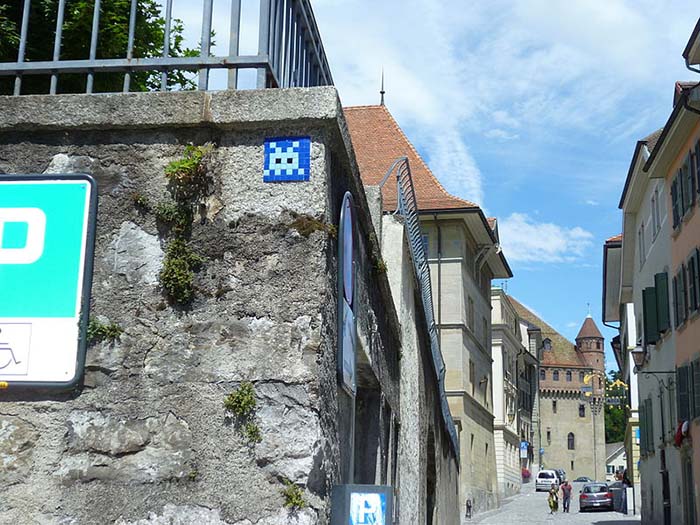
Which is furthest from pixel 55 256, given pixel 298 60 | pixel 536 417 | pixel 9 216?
pixel 536 417

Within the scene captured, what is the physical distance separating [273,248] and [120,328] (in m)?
0.69

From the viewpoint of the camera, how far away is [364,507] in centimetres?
413

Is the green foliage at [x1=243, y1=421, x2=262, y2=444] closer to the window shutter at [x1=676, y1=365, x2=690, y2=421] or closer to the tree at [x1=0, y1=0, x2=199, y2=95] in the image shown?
the tree at [x1=0, y1=0, x2=199, y2=95]

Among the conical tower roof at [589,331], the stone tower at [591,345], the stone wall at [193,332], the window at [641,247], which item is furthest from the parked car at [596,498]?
the conical tower roof at [589,331]

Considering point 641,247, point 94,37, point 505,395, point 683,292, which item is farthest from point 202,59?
point 505,395

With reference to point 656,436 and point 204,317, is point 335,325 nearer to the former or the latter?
point 204,317

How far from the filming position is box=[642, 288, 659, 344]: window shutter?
26.6m

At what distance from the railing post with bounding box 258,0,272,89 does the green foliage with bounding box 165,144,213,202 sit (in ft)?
1.41

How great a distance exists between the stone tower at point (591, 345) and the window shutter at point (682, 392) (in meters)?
87.6

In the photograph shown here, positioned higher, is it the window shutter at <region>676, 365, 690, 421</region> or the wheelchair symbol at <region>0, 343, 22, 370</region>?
the window shutter at <region>676, 365, 690, 421</region>

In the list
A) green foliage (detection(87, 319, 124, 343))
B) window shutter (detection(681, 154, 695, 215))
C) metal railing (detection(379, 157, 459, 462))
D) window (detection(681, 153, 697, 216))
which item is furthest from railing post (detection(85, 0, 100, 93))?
window shutter (detection(681, 154, 695, 215))

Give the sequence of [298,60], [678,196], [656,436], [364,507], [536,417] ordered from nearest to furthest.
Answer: [364,507] < [298,60] < [678,196] < [656,436] < [536,417]

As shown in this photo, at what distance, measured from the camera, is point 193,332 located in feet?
12.4

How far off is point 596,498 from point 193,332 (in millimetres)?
43731
